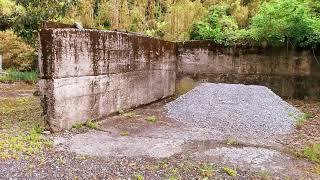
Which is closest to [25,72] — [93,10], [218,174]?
[93,10]

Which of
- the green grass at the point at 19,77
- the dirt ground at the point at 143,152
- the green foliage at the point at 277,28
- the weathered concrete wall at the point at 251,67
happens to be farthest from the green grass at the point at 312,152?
the green grass at the point at 19,77

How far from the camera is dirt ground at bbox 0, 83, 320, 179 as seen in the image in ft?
15.1

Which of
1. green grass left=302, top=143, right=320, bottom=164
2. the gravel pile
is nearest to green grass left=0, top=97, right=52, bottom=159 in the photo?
the gravel pile

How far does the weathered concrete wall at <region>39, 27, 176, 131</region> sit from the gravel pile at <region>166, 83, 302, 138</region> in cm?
123

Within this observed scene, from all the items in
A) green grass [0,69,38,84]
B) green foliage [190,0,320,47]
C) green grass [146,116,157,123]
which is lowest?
green grass [146,116,157,123]

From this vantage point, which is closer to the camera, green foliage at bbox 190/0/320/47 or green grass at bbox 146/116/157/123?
green grass at bbox 146/116/157/123

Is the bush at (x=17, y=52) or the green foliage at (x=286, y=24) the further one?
the bush at (x=17, y=52)

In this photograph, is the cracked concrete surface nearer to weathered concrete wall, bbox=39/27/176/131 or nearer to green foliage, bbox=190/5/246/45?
weathered concrete wall, bbox=39/27/176/131

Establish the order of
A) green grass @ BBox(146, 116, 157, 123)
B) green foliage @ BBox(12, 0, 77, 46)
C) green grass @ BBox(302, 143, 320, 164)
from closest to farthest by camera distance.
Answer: green grass @ BBox(302, 143, 320, 164) → green grass @ BBox(146, 116, 157, 123) → green foliage @ BBox(12, 0, 77, 46)

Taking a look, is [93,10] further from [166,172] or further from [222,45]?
[166,172]

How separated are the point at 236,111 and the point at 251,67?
161 inches

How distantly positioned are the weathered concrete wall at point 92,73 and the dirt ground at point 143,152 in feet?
1.16

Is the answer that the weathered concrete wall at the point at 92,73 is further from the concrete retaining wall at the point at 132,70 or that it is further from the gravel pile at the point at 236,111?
the gravel pile at the point at 236,111

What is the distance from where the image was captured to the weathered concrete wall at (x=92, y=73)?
20.7 ft
